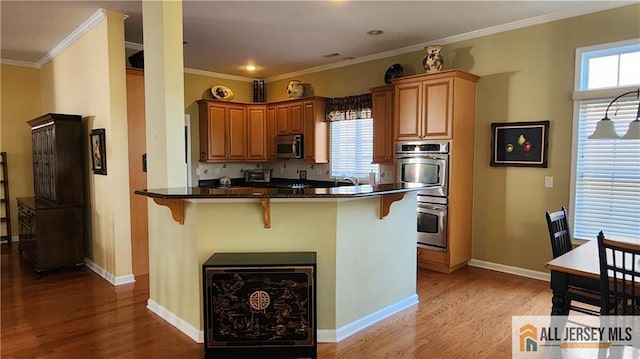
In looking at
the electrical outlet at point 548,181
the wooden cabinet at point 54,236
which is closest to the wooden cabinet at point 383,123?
the electrical outlet at point 548,181

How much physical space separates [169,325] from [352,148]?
3.79 m

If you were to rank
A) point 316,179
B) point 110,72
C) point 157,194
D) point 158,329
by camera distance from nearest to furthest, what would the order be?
point 157,194 → point 158,329 → point 110,72 → point 316,179

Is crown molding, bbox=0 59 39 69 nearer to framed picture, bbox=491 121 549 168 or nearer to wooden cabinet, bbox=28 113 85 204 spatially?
wooden cabinet, bbox=28 113 85 204

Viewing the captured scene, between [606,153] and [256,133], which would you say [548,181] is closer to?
[606,153]

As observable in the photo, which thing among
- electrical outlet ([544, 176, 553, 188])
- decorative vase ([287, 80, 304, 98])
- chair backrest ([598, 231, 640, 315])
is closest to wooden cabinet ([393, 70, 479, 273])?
electrical outlet ([544, 176, 553, 188])

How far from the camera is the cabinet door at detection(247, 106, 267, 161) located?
6809 mm

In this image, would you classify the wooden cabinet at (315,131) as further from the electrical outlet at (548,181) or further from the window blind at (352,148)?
the electrical outlet at (548,181)

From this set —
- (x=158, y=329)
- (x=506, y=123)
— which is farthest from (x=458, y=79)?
(x=158, y=329)

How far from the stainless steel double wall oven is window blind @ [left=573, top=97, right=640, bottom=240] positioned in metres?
1.31

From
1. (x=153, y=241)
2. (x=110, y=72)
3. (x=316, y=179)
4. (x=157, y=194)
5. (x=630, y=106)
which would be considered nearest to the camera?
(x=157, y=194)

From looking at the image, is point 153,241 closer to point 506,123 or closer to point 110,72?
point 110,72

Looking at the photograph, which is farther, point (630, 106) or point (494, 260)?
point (494, 260)

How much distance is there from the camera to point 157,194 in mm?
2713

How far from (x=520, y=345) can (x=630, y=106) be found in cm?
252
